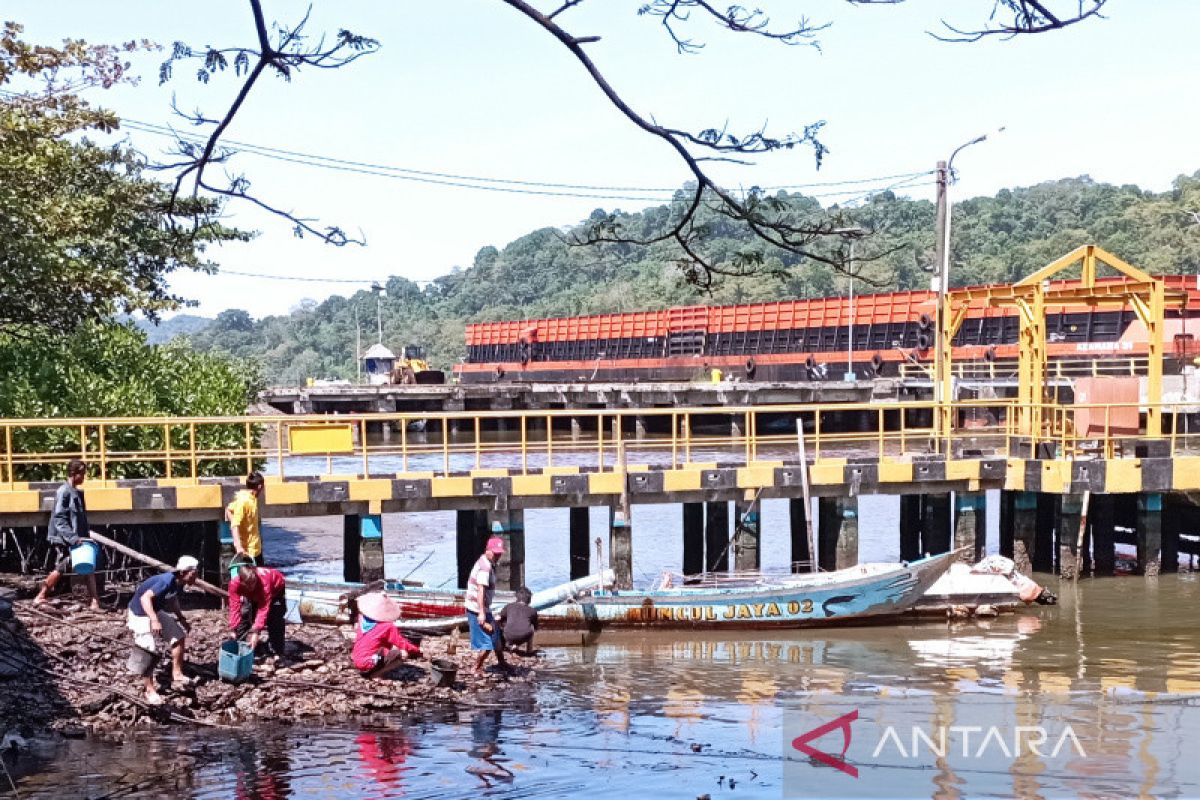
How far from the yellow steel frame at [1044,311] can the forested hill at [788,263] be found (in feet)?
104

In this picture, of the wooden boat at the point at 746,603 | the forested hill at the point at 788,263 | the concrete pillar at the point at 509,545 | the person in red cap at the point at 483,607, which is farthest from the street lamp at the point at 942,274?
the forested hill at the point at 788,263

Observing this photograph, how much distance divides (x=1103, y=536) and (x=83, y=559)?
1810cm

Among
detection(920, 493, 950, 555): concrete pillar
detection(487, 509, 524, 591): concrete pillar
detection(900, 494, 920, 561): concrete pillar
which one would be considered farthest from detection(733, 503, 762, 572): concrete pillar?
detection(900, 494, 920, 561): concrete pillar

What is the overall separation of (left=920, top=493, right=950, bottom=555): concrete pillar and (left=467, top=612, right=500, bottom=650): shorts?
38.7 ft

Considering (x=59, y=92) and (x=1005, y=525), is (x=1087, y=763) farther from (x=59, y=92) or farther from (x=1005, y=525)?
(x=59, y=92)

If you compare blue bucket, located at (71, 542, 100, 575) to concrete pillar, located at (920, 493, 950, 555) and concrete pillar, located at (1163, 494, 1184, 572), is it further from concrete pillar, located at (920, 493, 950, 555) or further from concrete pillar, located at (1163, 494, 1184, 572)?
concrete pillar, located at (1163, 494, 1184, 572)

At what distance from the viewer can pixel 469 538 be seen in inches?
942

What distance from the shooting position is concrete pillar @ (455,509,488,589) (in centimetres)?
2339

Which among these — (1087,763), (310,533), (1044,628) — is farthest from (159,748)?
(310,533)

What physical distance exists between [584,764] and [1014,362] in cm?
4112

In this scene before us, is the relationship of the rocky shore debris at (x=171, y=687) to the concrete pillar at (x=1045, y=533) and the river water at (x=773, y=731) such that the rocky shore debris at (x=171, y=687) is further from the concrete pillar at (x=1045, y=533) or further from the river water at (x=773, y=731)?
the concrete pillar at (x=1045, y=533)

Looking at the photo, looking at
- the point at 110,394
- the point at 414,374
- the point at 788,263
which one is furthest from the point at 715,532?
the point at 788,263

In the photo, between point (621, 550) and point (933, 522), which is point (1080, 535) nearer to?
point (933, 522)

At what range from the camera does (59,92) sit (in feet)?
88.2
